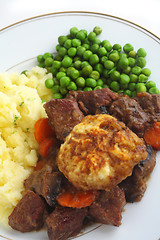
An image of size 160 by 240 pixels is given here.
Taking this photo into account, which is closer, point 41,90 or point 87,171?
point 87,171

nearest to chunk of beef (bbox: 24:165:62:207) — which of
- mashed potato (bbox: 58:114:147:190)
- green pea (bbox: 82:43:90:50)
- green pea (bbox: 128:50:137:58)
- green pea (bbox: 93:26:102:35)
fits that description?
mashed potato (bbox: 58:114:147:190)

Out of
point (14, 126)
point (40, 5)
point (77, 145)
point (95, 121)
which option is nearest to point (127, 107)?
point (95, 121)

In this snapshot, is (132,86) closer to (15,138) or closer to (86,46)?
(86,46)

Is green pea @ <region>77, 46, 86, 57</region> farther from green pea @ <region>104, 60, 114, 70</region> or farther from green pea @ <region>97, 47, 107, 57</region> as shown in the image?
green pea @ <region>104, 60, 114, 70</region>

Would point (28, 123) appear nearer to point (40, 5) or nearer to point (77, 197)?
point (77, 197)

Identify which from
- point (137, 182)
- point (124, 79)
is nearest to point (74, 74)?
point (124, 79)

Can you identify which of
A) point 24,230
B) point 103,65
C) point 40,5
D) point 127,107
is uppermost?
point 40,5
